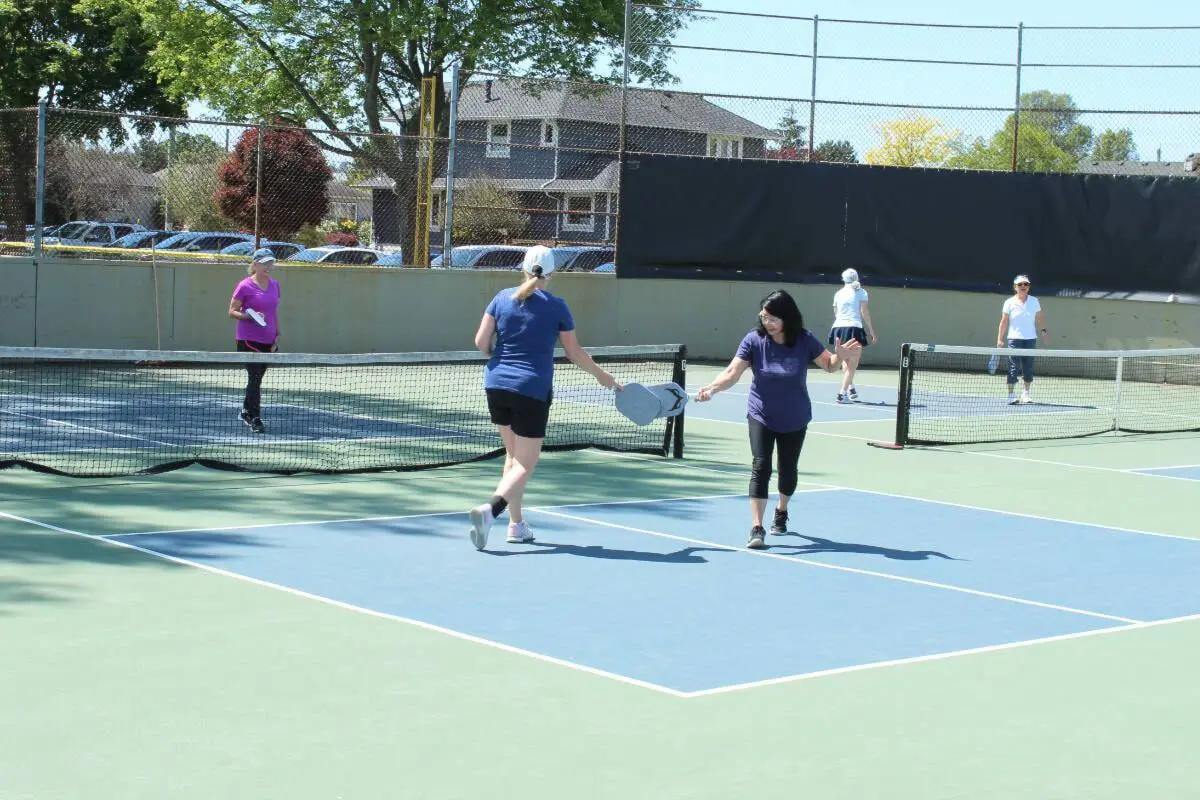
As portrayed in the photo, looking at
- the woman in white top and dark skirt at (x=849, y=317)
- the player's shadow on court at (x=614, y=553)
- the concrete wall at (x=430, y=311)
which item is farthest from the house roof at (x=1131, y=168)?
the player's shadow on court at (x=614, y=553)

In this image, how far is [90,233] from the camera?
70.1 feet

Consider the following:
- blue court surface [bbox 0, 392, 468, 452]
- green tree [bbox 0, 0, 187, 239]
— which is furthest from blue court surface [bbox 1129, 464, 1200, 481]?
green tree [bbox 0, 0, 187, 239]

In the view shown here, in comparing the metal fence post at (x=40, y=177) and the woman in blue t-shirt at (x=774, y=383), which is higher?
the metal fence post at (x=40, y=177)

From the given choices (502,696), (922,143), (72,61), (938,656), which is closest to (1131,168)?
(938,656)

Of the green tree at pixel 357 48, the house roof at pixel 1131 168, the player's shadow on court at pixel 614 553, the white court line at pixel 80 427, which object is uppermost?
the green tree at pixel 357 48

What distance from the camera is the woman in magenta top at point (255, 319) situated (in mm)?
14328

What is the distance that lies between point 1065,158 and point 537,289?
19335 millimetres

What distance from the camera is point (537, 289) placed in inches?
354

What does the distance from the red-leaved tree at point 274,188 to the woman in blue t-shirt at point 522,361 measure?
14.0 m

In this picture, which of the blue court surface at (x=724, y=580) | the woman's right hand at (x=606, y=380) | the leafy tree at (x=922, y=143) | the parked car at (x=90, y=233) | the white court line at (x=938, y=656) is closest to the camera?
the white court line at (x=938, y=656)

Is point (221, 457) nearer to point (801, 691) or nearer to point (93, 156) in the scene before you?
point (801, 691)

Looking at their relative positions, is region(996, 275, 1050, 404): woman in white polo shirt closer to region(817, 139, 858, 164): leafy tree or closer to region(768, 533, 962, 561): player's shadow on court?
region(817, 139, 858, 164): leafy tree

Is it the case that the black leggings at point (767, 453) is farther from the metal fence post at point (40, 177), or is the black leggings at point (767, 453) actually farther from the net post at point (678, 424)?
the metal fence post at point (40, 177)

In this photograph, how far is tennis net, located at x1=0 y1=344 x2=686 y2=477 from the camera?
12.4 m
